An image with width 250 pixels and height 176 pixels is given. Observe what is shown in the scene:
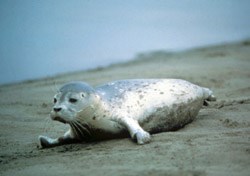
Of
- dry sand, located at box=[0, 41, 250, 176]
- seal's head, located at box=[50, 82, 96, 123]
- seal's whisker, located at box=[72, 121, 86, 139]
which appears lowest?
dry sand, located at box=[0, 41, 250, 176]

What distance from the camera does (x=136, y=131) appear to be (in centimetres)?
392

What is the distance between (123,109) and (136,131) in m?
0.36

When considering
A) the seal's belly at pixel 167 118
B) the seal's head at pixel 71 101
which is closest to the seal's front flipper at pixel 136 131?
the seal's belly at pixel 167 118

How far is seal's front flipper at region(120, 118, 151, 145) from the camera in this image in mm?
3826

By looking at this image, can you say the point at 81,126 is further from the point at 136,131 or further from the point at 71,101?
the point at 136,131

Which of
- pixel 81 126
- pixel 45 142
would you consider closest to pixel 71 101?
pixel 81 126

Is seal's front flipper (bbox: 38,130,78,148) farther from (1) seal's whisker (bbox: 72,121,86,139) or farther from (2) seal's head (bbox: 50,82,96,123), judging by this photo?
(2) seal's head (bbox: 50,82,96,123)

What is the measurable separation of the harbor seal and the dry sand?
11 centimetres

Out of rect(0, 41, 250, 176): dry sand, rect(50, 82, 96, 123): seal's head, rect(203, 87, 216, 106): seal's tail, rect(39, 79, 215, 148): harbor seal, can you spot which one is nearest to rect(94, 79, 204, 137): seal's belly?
rect(39, 79, 215, 148): harbor seal

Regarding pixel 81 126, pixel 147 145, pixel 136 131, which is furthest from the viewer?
pixel 81 126

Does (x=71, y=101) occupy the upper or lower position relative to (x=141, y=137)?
upper

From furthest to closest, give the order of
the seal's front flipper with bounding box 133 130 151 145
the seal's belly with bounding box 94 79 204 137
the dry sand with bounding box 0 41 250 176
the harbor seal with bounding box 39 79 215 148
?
the seal's belly with bounding box 94 79 204 137
the harbor seal with bounding box 39 79 215 148
the seal's front flipper with bounding box 133 130 151 145
the dry sand with bounding box 0 41 250 176

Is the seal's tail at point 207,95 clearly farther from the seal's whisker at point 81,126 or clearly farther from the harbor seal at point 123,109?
the seal's whisker at point 81,126

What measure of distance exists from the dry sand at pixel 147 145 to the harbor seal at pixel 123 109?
4.2 inches
